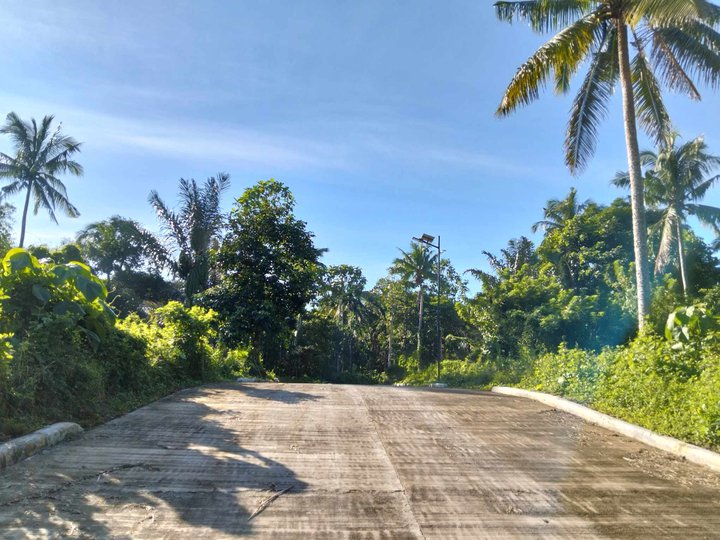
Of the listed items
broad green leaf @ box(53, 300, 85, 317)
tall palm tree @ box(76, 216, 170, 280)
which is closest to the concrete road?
broad green leaf @ box(53, 300, 85, 317)

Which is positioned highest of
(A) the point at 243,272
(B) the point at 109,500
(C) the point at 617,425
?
(A) the point at 243,272

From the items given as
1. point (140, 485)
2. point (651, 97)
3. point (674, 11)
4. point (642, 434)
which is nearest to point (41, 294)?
point (140, 485)

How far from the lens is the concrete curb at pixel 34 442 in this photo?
4.62m

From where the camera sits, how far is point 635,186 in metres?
11.8

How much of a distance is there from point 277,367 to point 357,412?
26.5 metres

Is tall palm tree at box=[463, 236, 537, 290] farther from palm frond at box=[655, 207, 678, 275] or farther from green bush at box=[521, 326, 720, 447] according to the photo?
green bush at box=[521, 326, 720, 447]

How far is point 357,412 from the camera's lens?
25.8 feet

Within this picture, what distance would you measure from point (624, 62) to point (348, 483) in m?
11.7

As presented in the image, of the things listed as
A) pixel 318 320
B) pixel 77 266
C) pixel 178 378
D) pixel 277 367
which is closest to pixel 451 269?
pixel 318 320

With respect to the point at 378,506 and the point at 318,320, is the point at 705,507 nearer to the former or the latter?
the point at 378,506

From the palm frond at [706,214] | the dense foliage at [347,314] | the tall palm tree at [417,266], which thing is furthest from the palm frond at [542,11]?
the tall palm tree at [417,266]

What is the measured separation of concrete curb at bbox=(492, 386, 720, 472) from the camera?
5.34m

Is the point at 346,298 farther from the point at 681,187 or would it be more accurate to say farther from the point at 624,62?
the point at 624,62

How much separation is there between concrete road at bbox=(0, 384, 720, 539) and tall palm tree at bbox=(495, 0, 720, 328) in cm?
684
